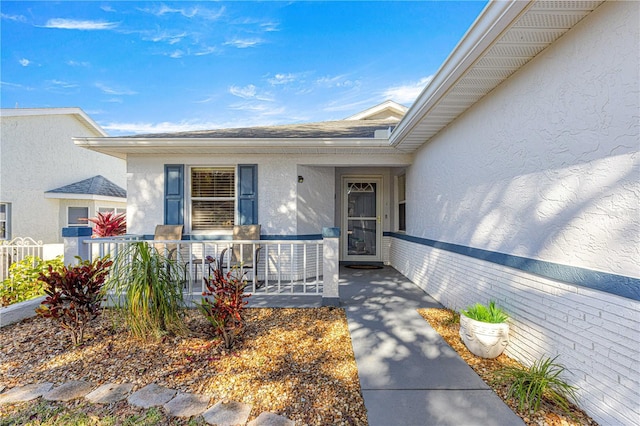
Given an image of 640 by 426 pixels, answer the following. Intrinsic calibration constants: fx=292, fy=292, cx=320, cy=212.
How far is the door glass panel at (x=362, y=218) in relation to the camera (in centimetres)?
812

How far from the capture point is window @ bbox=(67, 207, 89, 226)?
33.2ft

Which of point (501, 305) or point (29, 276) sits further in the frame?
point (29, 276)

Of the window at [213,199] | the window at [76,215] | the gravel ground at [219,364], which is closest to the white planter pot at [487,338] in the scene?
the gravel ground at [219,364]

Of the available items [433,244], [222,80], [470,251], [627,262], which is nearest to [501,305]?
[470,251]

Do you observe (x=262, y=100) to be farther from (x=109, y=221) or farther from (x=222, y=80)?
(x=109, y=221)

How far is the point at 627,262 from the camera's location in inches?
72.6

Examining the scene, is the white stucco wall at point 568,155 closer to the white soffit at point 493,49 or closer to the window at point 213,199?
the white soffit at point 493,49

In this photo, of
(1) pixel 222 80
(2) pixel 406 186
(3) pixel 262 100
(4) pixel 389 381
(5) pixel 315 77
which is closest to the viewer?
(4) pixel 389 381

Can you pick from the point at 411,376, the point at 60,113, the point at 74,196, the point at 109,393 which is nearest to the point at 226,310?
the point at 109,393

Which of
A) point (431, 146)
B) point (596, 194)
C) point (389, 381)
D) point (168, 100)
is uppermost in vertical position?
point (168, 100)

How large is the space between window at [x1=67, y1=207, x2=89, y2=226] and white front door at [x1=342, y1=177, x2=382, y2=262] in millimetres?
9104

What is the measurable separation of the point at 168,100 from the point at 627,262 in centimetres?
1548

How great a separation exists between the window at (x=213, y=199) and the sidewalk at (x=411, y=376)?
3.45m

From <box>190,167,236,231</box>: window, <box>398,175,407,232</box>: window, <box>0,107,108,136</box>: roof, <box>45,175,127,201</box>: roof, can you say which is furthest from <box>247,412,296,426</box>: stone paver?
<box>0,107,108,136</box>: roof
